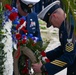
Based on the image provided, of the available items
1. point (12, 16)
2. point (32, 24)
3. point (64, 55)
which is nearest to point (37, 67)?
point (64, 55)

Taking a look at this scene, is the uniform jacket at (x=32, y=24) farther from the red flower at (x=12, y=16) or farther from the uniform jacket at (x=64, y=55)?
the red flower at (x=12, y=16)

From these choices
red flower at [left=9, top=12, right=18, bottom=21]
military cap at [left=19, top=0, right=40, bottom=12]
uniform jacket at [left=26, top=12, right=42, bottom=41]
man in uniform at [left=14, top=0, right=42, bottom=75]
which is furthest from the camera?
uniform jacket at [left=26, top=12, right=42, bottom=41]

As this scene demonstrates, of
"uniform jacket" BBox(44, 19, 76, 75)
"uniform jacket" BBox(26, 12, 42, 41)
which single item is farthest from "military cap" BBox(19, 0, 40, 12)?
"uniform jacket" BBox(44, 19, 76, 75)

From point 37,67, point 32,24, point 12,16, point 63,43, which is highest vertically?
point 12,16

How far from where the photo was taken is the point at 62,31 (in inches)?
136

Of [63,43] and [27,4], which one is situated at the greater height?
[27,4]

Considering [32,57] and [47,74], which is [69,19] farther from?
[47,74]

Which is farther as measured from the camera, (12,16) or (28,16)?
(28,16)

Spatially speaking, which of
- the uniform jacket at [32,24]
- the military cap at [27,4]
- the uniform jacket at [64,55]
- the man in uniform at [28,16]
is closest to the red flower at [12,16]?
the man in uniform at [28,16]

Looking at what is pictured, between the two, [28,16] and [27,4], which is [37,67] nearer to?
[27,4]

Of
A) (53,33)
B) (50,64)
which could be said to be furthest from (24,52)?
(53,33)

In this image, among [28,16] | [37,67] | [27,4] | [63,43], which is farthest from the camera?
[28,16]

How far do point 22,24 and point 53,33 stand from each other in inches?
265

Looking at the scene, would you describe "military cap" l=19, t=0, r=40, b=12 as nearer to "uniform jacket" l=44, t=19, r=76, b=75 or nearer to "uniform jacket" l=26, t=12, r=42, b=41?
"uniform jacket" l=26, t=12, r=42, b=41
